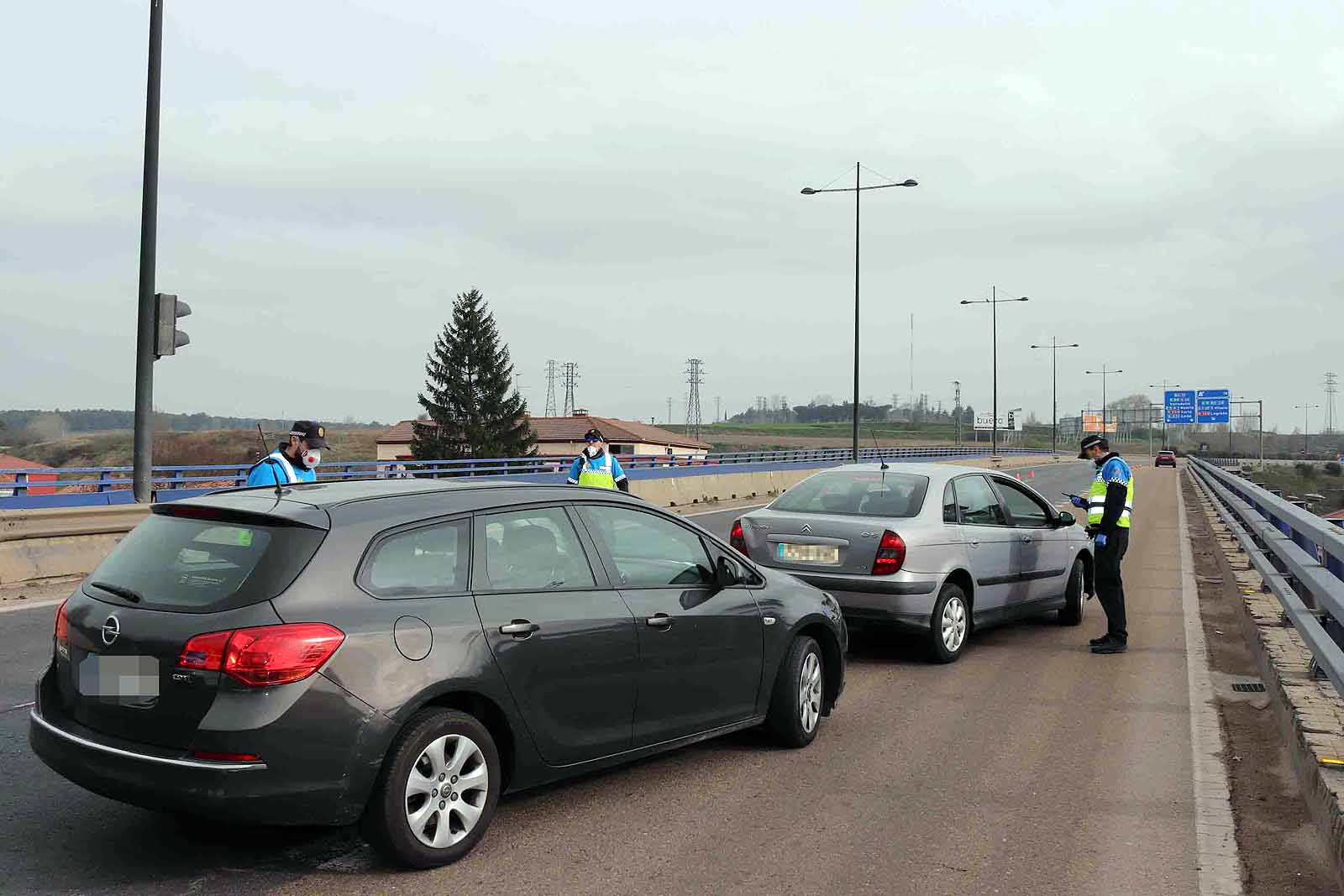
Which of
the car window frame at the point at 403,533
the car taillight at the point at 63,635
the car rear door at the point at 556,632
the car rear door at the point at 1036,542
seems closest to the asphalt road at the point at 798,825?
the car rear door at the point at 556,632

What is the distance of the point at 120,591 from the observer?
171 inches

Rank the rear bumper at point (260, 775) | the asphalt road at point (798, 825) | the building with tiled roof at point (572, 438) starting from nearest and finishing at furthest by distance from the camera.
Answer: the rear bumper at point (260, 775) → the asphalt road at point (798, 825) → the building with tiled roof at point (572, 438)

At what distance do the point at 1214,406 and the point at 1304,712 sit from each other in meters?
90.1

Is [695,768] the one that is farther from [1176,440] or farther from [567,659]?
[1176,440]

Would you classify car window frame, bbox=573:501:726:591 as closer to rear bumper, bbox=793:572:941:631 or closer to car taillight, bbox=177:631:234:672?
car taillight, bbox=177:631:234:672

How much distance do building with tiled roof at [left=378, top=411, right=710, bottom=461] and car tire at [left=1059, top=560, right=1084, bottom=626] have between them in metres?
82.6

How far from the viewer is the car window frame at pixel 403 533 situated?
14.0ft

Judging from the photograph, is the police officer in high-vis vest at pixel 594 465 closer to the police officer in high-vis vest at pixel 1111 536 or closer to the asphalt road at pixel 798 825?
the police officer in high-vis vest at pixel 1111 536

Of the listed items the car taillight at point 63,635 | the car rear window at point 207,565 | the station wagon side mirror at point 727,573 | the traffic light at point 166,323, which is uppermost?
the traffic light at point 166,323

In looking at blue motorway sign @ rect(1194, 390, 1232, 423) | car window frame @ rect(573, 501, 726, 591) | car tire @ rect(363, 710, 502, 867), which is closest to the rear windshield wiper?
car tire @ rect(363, 710, 502, 867)

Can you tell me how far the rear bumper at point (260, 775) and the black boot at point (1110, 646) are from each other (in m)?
6.67

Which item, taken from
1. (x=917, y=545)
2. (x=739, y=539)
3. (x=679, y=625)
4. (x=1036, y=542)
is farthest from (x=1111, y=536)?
(x=679, y=625)

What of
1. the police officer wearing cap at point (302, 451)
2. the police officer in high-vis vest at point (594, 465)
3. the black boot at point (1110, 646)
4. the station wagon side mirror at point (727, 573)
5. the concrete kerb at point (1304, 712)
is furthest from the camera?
the police officer in high-vis vest at point (594, 465)

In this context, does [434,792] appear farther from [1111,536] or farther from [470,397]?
[470,397]
